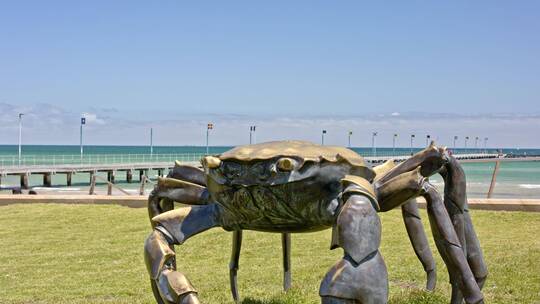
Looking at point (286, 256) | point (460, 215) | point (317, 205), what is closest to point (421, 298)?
point (460, 215)

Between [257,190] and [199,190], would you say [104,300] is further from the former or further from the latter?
[257,190]

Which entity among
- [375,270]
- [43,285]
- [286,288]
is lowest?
[43,285]

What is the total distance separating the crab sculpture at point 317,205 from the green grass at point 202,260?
1885 mm

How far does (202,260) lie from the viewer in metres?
12.5

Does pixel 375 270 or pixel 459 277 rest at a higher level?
pixel 375 270

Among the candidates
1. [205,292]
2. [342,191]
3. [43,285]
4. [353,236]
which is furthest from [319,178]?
[43,285]

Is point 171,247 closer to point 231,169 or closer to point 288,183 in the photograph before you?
point 231,169

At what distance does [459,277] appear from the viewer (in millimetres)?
5895

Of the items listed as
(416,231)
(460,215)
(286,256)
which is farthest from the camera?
(286,256)

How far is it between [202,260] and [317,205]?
25.0 feet

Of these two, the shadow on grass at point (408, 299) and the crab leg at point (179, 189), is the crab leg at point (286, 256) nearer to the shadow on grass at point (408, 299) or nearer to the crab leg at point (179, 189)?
the shadow on grass at point (408, 299)

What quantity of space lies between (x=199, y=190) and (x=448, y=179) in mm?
2079

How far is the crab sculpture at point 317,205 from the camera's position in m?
4.48

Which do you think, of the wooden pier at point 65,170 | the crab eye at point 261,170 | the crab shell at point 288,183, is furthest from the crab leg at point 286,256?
the wooden pier at point 65,170
